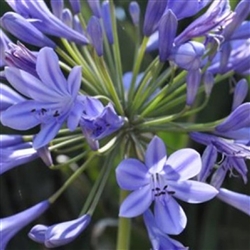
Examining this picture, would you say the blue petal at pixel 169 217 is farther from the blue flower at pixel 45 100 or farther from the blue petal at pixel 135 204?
the blue flower at pixel 45 100

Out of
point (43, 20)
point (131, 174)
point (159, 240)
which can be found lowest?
point (159, 240)

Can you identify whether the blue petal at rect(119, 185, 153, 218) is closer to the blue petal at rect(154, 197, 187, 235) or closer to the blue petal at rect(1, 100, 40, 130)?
the blue petal at rect(154, 197, 187, 235)

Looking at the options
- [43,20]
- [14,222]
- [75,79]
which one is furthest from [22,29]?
[14,222]

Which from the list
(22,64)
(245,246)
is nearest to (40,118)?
(22,64)

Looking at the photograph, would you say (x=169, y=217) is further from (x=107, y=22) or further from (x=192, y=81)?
(x=107, y=22)

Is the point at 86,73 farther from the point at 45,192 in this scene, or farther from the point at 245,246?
the point at 245,246

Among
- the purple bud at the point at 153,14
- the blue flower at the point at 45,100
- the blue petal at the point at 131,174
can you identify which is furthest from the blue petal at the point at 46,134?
the purple bud at the point at 153,14

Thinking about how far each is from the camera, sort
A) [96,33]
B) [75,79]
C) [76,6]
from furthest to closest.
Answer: [76,6], [96,33], [75,79]
